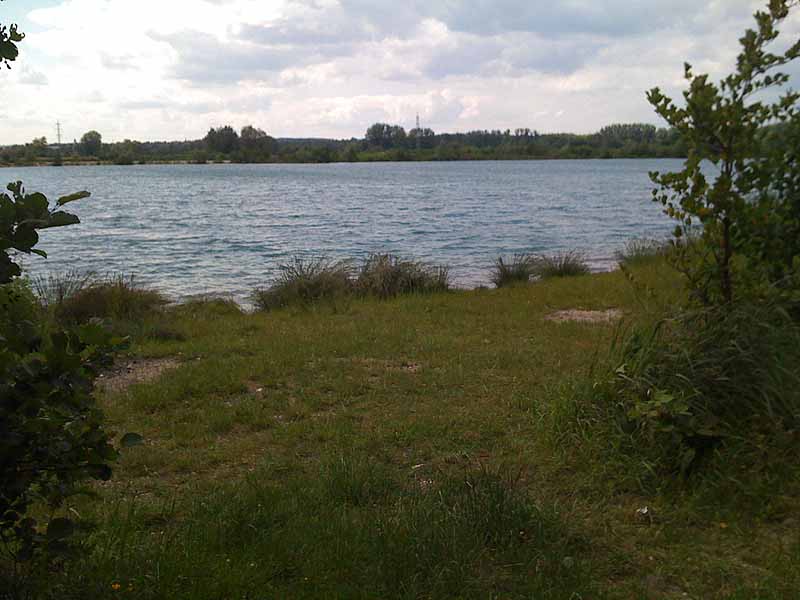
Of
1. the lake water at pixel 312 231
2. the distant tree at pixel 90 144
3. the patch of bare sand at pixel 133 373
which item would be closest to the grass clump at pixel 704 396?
the patch of bare sand at pixel 133 373

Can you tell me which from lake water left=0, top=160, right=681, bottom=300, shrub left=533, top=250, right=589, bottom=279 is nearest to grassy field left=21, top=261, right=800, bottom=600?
shrub left=533, top=250, right=589, bottom=279

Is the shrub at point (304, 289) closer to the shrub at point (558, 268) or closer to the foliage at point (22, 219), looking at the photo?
the shrub at point (558, 268)

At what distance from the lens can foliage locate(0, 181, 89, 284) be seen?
2303 millimetres

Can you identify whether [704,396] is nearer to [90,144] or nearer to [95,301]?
[95,301]

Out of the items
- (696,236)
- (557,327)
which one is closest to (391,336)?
(557,327)

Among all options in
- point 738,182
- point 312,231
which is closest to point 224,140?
point 312,231

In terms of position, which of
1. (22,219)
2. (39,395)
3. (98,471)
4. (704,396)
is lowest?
(704,396)

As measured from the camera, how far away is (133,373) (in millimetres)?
7629

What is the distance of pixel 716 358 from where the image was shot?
185 inches

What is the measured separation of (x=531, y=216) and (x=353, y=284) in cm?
2517

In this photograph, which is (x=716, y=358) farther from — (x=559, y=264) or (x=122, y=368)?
(x=559, y=264)

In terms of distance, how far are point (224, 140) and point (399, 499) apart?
138m

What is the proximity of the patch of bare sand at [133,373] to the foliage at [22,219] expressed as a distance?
4.81 metres

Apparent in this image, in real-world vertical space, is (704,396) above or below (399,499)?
above
